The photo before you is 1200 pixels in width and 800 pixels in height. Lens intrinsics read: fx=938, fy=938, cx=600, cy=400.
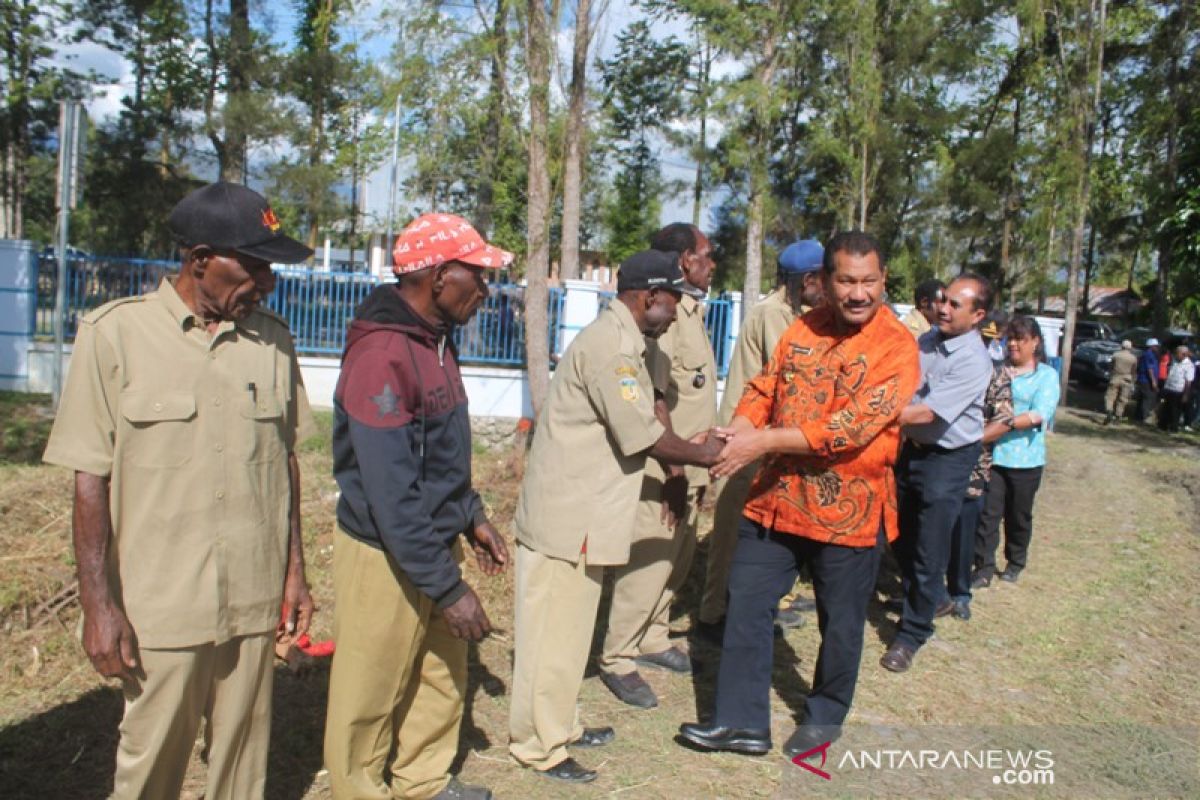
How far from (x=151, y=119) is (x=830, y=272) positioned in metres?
20.6

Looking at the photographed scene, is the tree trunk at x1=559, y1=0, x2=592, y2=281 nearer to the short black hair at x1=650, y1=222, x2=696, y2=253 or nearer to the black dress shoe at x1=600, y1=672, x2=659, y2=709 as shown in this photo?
the short black hair at x1=650, y1=222, x2=696, y2=253

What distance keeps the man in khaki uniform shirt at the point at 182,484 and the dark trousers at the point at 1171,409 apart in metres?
17.5

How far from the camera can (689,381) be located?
15.6 feet

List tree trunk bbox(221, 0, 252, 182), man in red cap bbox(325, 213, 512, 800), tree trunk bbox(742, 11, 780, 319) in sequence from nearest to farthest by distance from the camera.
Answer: man in red cap bbox(325, 213, 512, 800), tree trunk bbox(742, 11, 780, 319), tree trunk bbox(221, 0, 252, 182)

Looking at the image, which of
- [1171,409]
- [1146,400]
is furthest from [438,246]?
[1146,400]

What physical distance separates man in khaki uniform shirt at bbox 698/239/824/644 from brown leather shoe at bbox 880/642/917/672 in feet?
2.80

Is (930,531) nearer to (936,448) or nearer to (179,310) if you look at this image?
(936,448)

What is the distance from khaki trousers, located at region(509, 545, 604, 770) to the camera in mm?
3441

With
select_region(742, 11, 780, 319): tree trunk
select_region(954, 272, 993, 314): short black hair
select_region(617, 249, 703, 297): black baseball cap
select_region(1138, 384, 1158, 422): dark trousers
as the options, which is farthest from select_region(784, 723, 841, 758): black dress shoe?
select_region(1138, 384, 1158, 422): dark trousers

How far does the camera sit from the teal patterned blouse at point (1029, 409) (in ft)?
20.0

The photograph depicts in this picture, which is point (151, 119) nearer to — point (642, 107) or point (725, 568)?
point (642, 107)

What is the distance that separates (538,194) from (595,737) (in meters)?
5.28

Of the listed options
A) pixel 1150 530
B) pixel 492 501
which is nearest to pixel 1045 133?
pixel 1150 530

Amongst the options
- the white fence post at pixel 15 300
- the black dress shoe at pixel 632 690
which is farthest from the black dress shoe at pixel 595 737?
the white fence post at pixel 15 300
